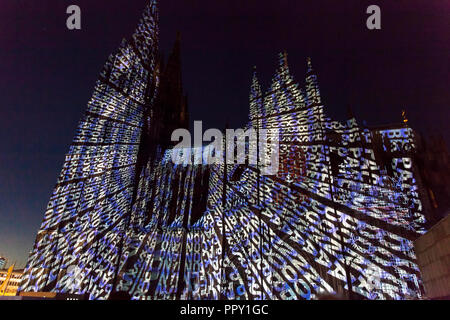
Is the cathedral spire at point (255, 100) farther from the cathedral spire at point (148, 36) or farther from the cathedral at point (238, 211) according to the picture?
the cathedral spire at point (148, 36)

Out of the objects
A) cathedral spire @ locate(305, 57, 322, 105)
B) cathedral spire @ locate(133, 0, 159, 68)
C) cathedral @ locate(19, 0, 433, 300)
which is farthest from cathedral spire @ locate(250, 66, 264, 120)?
cathedral spire @ locate(133, 0, 159, 68)

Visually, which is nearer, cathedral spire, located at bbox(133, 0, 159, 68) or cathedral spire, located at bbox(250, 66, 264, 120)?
cathedral spire, located at bbox(250, 66, 264, 120)

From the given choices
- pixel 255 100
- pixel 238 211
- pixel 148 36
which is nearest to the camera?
pixel 238 211

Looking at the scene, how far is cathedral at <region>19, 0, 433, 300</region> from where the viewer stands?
7.70 meters

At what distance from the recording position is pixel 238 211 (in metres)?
9.09

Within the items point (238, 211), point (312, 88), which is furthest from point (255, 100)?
point (238, 211)

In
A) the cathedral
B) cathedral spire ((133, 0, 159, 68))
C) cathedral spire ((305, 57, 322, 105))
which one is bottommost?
the cathedral

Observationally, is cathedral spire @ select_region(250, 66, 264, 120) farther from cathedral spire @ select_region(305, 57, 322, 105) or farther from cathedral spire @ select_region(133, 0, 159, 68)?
cathedral spire @ select_region(133, 0, 159, 68)

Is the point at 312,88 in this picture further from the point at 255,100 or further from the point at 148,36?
the point at 148,36

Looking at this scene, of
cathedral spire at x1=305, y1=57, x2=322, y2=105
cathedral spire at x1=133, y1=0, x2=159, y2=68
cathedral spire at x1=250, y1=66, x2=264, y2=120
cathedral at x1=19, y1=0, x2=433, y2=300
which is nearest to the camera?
cathedral at x1=19, y1=0, x2=433, y2=300

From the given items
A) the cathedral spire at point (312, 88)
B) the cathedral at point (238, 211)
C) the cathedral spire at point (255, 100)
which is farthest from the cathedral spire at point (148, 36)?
the cathedral spire at point (312, 88)

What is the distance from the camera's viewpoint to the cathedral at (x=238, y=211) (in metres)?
7.70

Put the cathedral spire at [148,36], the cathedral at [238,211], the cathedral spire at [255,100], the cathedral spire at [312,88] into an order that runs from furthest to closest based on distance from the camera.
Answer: the cathedral spire at [148,36] < the cathedral spire at [255,100] < the cathedral spire at [312,88] < the cathedral at [238,211]

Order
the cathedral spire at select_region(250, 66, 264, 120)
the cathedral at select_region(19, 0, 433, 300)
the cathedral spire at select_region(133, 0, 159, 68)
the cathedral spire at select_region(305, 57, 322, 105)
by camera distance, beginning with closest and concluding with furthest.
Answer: the cathedral at select_region(19, 0, 433, 300) → the cathedral spire at select_region(305, 57, 322, 105) → the cathedral spire at select_region(250, 66, 264, 120) → the cathedral spire at select_region(133, 0, 159, 68)
